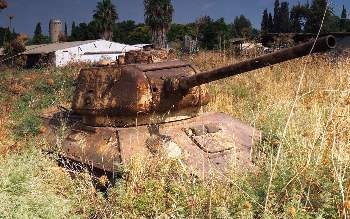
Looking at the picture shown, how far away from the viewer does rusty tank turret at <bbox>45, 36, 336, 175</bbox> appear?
18.0 ft

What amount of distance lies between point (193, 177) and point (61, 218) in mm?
1254

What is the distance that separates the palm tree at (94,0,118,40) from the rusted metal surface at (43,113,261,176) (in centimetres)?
6978

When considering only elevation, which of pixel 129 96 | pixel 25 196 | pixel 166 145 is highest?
pixel 129 96

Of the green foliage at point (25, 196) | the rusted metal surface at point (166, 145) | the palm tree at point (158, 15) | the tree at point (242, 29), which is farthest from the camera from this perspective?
the palm tree at point (158, 15)

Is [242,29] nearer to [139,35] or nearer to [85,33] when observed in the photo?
[85,33]

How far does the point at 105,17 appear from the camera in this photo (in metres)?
74.4

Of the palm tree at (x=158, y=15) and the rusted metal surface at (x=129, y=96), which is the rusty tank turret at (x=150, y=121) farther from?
the palm tree at (x=158, y=15)

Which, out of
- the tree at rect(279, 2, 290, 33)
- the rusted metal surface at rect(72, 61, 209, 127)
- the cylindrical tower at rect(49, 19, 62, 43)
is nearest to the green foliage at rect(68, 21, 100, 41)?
the cylindrical tower at rect(49, 19, 62, 43)

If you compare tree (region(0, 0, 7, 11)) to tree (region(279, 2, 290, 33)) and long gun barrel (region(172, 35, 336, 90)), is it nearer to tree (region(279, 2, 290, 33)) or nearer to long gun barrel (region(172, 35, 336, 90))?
long gun barrel (region(172, 35, 336, 90))

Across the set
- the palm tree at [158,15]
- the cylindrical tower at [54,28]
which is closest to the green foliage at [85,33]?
the cylindrical tower at [54,28]

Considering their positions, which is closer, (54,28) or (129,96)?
(129,96)

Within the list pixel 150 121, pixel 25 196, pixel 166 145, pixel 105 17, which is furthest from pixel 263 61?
pixel 105 17

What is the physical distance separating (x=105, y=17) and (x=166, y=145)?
70580 millimetres

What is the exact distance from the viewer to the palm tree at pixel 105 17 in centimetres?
7438
